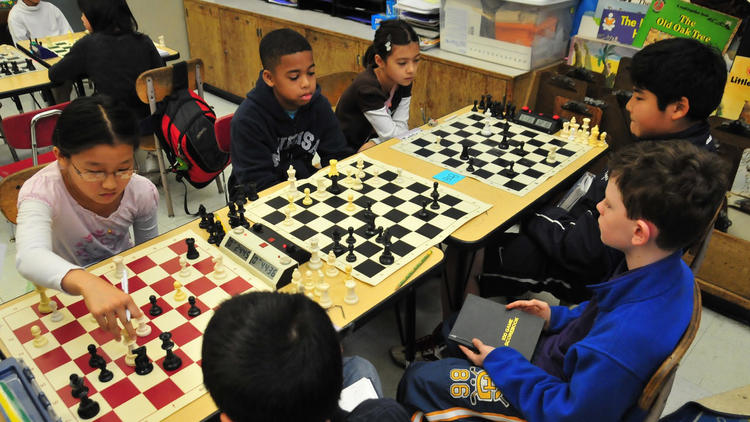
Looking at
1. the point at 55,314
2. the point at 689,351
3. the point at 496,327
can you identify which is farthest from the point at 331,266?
the point at 689,351

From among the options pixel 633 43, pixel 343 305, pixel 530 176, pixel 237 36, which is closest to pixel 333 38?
pixel 237 36

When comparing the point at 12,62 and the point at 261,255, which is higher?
the point at 12,62

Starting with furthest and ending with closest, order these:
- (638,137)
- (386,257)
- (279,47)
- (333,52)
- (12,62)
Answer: (333,52) < (12,62) < (279,47) < (638,137) < (386,257)

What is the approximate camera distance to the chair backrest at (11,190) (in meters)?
2.04

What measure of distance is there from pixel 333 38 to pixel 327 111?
2127 mm

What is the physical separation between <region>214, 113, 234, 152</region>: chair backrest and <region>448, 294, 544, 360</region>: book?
1979 mm

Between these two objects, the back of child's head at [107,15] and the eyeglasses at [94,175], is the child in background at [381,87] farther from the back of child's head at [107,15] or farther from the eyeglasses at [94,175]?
the back of child's head at [107,15]

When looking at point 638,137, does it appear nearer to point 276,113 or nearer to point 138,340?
point 276,113

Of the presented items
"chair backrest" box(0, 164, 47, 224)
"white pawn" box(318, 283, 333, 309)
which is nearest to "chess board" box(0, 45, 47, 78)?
"chair backrest" box(0, 164, 47, 224)

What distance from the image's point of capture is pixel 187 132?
3.32 meters

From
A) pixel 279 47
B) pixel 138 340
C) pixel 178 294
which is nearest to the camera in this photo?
pixel 138 340

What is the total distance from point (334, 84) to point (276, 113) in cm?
109

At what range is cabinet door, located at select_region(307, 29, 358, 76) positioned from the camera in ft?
15.0

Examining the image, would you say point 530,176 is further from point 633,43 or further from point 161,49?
point 161,49
